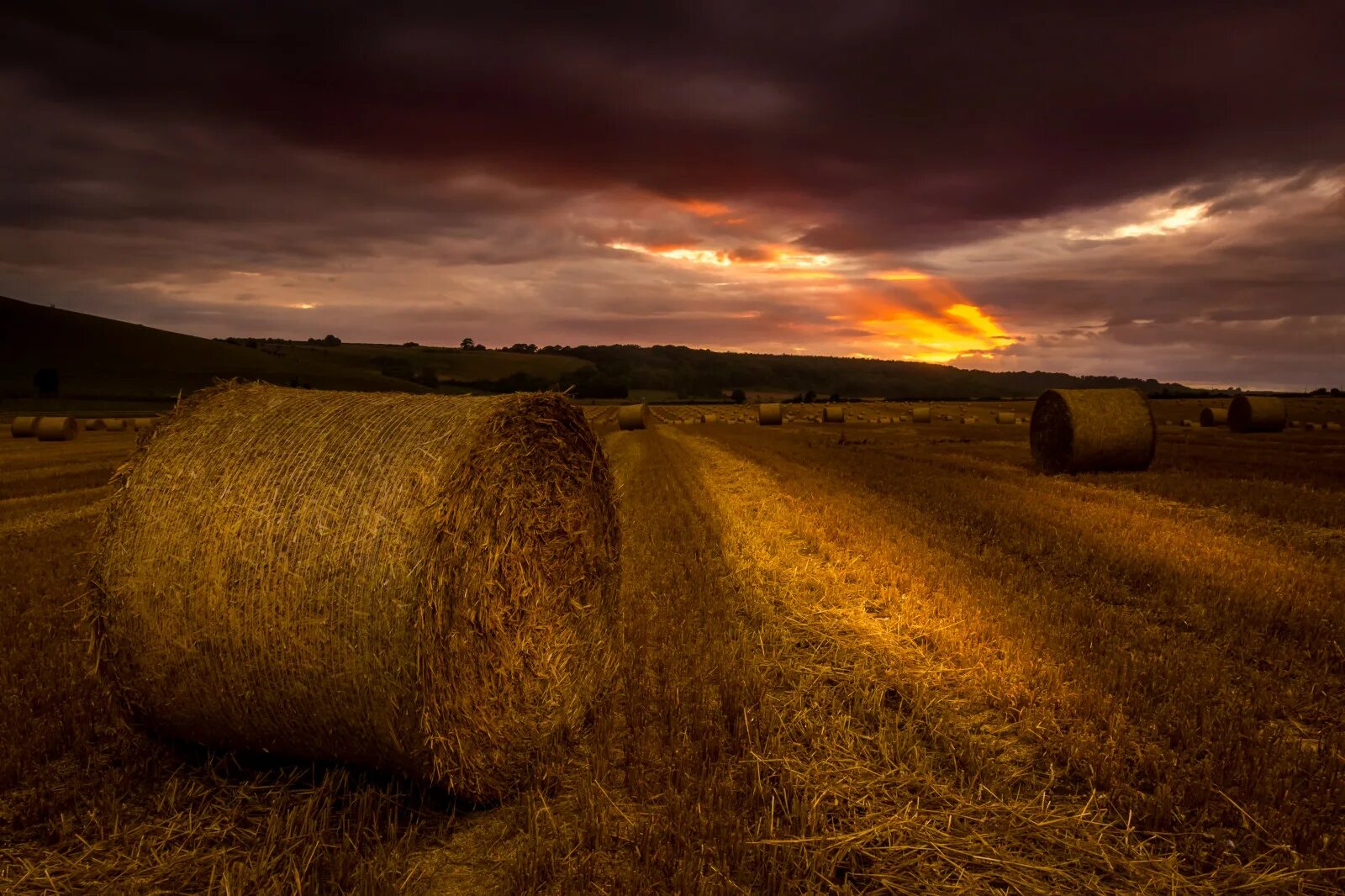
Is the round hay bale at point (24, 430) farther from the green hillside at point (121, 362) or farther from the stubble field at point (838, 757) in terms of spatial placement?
the green hillside at point (121, 362)

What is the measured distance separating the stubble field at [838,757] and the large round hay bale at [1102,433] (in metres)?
9.17

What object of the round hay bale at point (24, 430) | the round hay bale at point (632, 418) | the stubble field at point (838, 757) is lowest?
the round hay bale at point (24, 430)

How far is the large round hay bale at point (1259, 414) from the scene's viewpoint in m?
32.8

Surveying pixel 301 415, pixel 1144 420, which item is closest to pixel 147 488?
pixel 301 415

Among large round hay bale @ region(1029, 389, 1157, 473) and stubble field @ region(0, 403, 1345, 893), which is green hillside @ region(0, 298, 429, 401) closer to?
large round hay bale @ region(1029, 389, 1157, 473)

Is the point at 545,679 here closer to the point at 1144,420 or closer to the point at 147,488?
the point at 147,488

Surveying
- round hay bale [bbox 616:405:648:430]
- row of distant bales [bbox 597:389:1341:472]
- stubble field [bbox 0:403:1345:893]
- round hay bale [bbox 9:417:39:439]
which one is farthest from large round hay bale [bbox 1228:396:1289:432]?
round hay bale [bbox 9:417:39:439]

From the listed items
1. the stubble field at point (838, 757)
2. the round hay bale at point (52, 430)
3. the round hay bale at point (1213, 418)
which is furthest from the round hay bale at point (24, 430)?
the round hay bale at point (1213, 418)

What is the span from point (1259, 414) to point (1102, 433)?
824 inches

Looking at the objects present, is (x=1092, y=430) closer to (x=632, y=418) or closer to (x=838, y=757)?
(x=838, y=757)

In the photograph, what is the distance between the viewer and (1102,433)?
62.1 feet

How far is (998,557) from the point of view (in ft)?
32.6

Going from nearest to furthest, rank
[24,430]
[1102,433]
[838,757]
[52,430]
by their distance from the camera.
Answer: [838,757]
[1102,433]
[52,430]
[24,430]

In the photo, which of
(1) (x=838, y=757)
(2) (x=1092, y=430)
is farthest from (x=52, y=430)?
(2) (x=1092, y=430)
